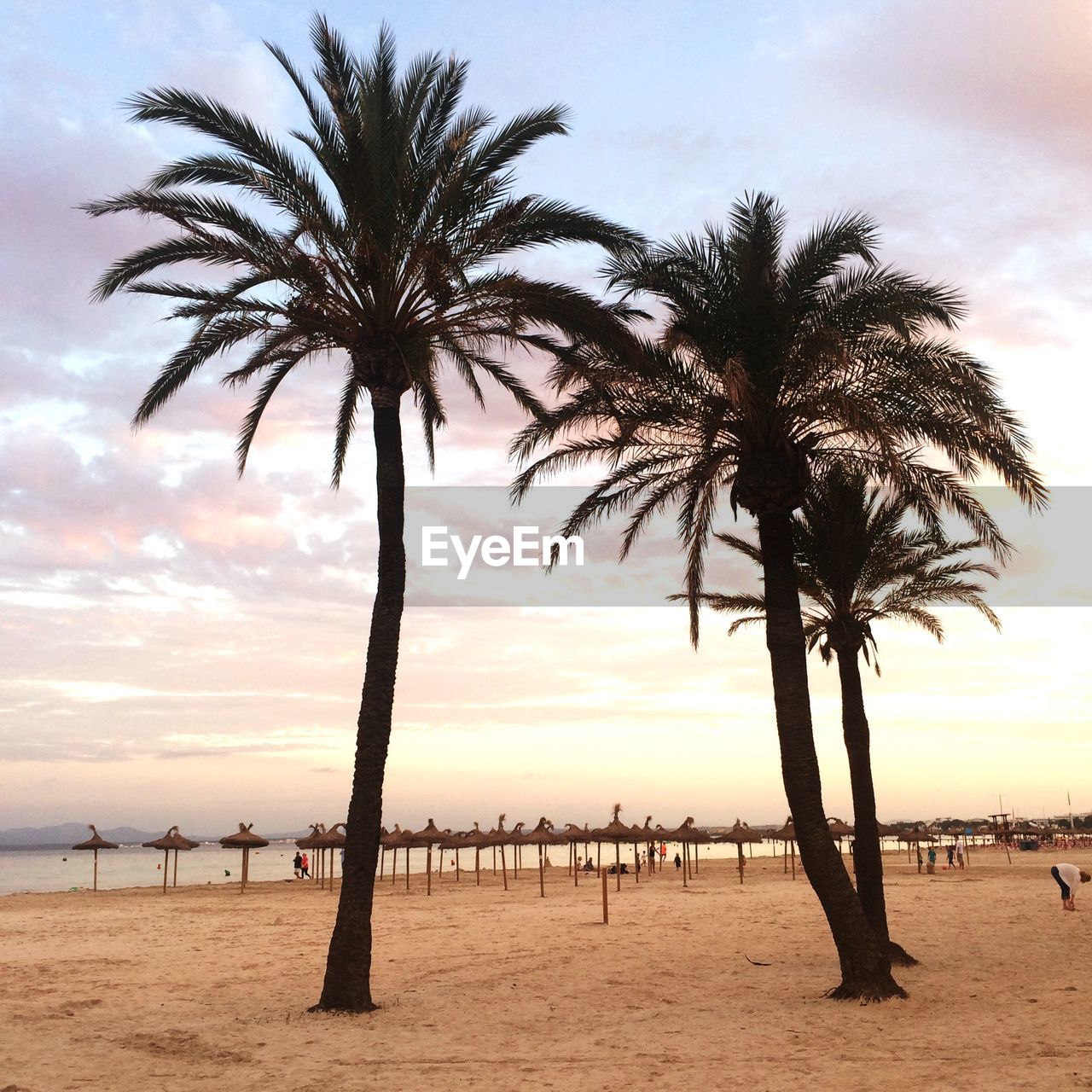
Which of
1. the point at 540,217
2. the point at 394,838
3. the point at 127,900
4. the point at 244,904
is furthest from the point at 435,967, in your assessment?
the point at 394,838

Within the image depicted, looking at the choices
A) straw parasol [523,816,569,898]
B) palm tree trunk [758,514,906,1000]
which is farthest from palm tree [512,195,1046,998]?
straw parasol [523,816,569,898]

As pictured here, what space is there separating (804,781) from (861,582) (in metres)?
5.09

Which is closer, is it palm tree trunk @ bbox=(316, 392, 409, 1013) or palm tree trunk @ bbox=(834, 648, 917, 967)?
palm tree trunk @ bbox=(316, 392, 409, 1013)

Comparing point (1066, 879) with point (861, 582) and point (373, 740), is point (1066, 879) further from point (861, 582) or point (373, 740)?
point (373, 740)

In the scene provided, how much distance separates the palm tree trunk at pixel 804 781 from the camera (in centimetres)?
1254

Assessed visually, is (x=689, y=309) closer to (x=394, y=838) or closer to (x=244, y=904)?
(x=244, y=904)

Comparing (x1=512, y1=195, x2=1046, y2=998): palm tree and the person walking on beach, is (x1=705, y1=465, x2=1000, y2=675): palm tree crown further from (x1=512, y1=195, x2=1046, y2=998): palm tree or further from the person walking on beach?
the person walking on beach

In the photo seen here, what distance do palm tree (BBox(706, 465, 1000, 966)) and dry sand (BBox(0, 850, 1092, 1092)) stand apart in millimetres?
2399

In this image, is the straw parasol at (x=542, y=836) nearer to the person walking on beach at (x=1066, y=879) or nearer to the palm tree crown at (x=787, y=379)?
the person walking on beach at (x=1066, y=879)

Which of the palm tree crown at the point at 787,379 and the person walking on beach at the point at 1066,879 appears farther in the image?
the person walking on beach at the point at 1066,879

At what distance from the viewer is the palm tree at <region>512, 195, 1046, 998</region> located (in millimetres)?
13008

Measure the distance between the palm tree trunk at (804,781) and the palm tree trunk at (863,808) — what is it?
170cm

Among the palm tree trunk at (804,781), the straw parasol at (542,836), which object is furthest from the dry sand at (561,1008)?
the straw parasol at (542,836)

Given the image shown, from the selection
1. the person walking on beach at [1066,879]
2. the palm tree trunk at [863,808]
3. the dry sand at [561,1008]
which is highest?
the palm tree trunk at [863,808]
